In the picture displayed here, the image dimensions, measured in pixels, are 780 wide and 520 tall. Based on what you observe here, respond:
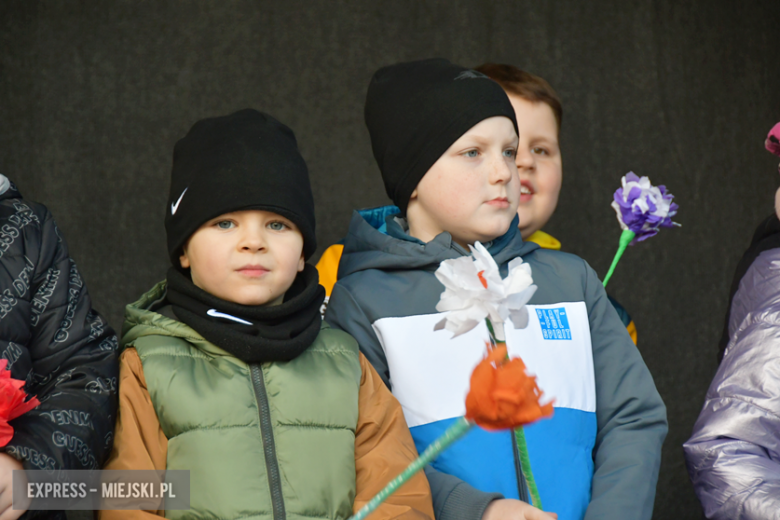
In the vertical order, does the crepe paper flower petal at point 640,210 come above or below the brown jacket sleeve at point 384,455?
above

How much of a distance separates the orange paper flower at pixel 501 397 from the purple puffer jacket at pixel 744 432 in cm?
76

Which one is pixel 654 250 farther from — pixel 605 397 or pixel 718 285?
pixel 605 397

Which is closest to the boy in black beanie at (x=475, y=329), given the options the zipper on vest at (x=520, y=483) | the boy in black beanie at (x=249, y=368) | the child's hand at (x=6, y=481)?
the zipper on vest at (x=520, y=483)

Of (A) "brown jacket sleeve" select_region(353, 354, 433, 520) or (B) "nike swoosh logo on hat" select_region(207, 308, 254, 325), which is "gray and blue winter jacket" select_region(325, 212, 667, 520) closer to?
(A) "brown jacket sleeve" select_region(353, 354, 433, 520)

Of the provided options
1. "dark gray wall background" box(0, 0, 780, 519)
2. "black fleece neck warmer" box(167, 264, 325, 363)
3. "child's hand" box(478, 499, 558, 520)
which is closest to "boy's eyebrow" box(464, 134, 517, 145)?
"black fleece neck warmer" box(167, 264, 325, 363)

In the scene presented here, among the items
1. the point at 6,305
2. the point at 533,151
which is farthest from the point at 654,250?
the point at 6,305

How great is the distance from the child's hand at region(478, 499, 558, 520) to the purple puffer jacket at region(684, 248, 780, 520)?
0.34 meters

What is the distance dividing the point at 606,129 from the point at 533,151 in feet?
3.59

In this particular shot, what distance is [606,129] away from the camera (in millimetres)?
3264

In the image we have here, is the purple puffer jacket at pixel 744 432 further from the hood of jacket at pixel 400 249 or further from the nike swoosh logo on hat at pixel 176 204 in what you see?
the nike swoosh logo on hat at pixel 176 204

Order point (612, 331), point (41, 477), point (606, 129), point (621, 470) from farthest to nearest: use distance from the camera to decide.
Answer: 1. point (606, 129)
2. point (612, 331)
3. point (621, 470)
4. point (41, 477)

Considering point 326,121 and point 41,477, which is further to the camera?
point 326,121

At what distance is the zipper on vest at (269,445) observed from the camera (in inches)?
56.6

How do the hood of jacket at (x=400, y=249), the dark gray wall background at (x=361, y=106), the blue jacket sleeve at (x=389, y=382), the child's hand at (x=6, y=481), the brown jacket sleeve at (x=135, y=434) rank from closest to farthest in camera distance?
the child's hand at (x=6, y=481)
the brown jacket sleeve at (x=135, y=434)
the blue jacket sleeve at (x=389, y=382)
the hood of jacket at (x=400, y=249)
the dark gray wall background at (x=361, y=106)
